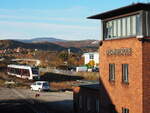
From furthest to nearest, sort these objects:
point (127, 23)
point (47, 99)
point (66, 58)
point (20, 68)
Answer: point (66, 58)
point (20, 68)
point (47, 99)
point (127, 23)

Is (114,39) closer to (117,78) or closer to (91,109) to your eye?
(117,78)

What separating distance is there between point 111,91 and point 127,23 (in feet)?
18.2

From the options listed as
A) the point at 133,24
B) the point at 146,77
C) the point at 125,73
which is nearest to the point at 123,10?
the point at 133,24

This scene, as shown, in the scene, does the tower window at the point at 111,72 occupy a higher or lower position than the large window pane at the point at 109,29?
lower

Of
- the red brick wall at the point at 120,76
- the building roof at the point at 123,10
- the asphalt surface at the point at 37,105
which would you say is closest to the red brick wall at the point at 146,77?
the red brick wall at the point at 120,76

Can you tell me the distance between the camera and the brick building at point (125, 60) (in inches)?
907

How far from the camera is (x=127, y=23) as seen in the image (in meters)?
25.1

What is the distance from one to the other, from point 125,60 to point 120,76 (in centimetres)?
142

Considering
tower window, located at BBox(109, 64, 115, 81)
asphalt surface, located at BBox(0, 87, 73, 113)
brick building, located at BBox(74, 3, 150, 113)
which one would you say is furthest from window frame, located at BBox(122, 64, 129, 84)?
asphalt surface, located at BBox(0, 87, 73, 113)

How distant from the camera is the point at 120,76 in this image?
25.7 meters

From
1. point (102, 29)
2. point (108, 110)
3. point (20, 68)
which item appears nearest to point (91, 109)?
point (108, 110)

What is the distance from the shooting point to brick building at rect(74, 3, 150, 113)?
2303cm

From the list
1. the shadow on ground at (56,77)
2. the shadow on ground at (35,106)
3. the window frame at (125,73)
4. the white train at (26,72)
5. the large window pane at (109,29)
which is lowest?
the shadow on ground at (35,106)

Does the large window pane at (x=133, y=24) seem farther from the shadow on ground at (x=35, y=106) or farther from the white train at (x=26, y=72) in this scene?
the white train at (x=26, y=72)
